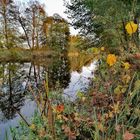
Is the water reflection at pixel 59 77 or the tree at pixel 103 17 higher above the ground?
the tree at pixel 103 17

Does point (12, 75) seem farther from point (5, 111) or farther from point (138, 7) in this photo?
point (5, 111)

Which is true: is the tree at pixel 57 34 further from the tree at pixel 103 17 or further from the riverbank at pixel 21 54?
the tree at pixel 103 17

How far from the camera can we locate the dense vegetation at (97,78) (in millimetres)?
4289

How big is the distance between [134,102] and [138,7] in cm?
1892

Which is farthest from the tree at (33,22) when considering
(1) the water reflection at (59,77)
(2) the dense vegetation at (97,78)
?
(1) the water reflection at (59,77)

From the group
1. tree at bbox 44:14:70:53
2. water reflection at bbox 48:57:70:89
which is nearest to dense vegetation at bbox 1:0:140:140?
tree at bbox 44:14:70:53

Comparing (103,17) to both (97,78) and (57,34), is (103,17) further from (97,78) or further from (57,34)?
(57,34)

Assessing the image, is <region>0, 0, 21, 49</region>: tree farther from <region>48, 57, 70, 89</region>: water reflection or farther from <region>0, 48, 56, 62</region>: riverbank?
<region>48, 57, 70, 89</region>: water reflection

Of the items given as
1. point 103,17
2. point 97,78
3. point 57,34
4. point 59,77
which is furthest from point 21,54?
point 97,78

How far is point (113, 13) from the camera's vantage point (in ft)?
77.2

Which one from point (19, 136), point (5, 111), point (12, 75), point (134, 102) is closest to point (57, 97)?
point (19, 136)

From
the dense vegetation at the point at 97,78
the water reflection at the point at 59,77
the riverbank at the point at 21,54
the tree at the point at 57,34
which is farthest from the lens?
the tree at the point at 57,34

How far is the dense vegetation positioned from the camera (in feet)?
14.1

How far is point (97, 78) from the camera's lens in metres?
7.45
